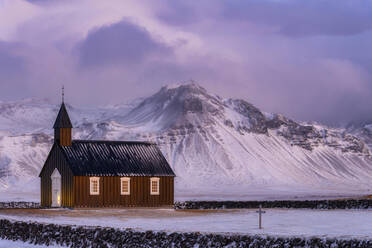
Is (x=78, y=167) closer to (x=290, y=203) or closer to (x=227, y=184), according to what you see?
(x=290, y=203)

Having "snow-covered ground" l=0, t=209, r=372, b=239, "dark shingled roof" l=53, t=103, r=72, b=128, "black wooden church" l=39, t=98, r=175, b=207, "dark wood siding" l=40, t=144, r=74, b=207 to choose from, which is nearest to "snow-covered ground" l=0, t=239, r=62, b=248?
"snow-covered ground" l=0, t=209, r=372, b=239

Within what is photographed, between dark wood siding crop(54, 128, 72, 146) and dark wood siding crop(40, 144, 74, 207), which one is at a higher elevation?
dark wood siding crop(54, 128, 72, 146)

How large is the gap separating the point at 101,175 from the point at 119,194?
8.90 feet

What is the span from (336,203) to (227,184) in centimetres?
12237

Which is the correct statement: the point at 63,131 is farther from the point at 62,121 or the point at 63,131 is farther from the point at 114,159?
the point at 114,159

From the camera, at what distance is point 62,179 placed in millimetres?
72250

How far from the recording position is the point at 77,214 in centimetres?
6188

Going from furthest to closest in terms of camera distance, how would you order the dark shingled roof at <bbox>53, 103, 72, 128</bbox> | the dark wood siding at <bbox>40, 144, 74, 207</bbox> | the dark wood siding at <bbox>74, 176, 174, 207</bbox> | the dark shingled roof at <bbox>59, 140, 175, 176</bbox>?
the dark shingled roof at <bbox>53, 103, 72, 128</bbox> → the dark shingled roof at <bbox>59, 140, 175, 176</bbox> → the dark wood siding at <bbox>40, 144, 74, 207</bbox> → the dark wood siding at <bbox>74, 176, 174, 207</bbox>

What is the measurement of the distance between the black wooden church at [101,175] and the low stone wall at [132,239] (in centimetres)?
2013

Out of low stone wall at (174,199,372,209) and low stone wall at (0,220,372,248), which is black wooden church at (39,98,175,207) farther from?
low stone wall at (0,220,372,248)

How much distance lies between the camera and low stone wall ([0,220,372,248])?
110 feet

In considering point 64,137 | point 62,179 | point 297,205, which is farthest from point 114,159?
point 297,205

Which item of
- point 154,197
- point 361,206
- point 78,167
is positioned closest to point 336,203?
point 361,206

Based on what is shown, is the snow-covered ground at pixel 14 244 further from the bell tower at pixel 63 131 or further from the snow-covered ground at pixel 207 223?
the bell tower at pixel 63 131
